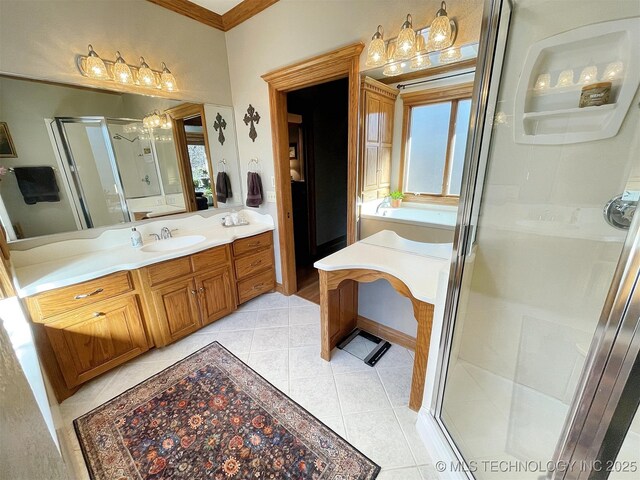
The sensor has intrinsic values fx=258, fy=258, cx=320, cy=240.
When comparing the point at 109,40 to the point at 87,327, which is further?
the point at 109,40

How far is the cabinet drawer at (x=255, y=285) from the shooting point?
8.32 ft

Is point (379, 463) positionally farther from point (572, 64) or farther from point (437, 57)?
point (437, 57)

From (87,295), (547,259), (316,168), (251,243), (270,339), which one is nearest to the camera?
(547,259)

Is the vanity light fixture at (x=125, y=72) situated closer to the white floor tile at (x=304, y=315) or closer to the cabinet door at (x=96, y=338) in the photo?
the cabinet door at (x=96, y=338)

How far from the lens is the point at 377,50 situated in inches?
60.9

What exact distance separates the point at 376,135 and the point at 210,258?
1.62 meters

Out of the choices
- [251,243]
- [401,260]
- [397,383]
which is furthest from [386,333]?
[251,243]

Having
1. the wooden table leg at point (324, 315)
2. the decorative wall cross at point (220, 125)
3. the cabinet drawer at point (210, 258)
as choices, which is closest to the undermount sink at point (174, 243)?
the cabinet drawer at point (210, 258)

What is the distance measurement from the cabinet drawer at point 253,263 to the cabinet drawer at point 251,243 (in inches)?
2.4

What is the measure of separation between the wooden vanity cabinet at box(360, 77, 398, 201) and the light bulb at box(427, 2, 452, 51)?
0.31m

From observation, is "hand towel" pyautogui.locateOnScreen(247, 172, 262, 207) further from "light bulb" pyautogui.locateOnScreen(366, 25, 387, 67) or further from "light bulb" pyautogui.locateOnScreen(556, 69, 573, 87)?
"light bulb" pyautogui.locateOnScreen(556, 69, 573, 87)

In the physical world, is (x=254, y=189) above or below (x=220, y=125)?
below

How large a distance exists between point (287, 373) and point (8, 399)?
1572 millimetres

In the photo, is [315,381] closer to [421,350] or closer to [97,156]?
[421,350]
